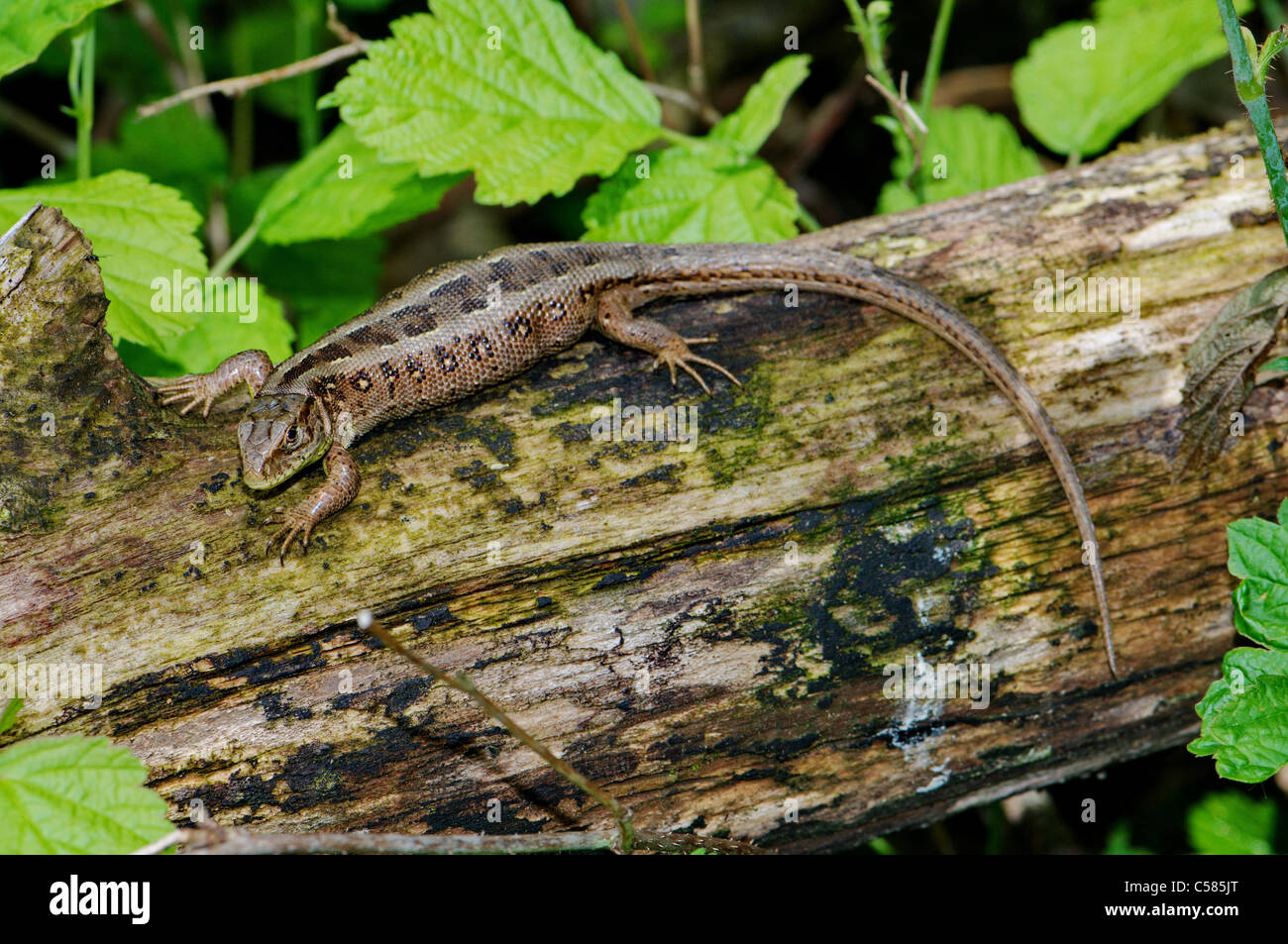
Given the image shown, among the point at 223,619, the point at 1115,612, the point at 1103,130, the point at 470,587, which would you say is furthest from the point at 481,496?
the point at 1103,130

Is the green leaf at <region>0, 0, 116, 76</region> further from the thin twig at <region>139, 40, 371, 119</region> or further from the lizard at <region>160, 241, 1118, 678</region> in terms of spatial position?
the lizard at <region>160, 241, 1118, 678</region>

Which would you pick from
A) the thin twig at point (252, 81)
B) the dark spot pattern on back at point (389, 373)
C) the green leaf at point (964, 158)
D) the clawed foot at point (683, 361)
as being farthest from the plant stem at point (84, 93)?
the green leaf at point (964, 158)

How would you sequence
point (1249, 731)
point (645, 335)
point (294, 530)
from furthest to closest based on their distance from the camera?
point (645, 335) → point (294, 530) → point (1249, 731)

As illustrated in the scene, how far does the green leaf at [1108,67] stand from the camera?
4.60 meters

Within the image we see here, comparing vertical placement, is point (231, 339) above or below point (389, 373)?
above

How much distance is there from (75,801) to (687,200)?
3227 mm

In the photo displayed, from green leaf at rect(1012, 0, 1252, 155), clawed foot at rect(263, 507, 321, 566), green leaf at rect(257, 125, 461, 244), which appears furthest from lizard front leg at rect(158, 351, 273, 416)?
green leaf at rect(1012, 0, 1252, 155)

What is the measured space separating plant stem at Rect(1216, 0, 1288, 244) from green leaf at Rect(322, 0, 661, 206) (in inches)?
85.0

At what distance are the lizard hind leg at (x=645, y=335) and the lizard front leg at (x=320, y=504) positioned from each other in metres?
1.15

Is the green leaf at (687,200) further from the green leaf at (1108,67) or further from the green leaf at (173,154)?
the green leaf at (173,154)

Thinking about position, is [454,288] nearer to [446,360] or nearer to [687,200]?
[446,360]

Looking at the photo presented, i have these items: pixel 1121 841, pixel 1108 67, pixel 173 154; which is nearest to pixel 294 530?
pixel 173 154

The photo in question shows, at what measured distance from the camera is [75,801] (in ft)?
8.20
